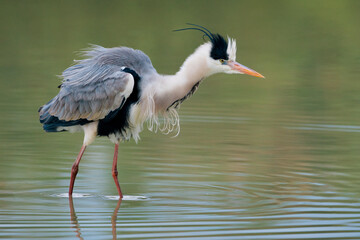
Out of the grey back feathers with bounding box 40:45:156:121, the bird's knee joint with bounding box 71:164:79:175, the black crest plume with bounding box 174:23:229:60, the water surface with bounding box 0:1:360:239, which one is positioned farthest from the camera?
the bird's knee joint with bounding box 71:164:79:175

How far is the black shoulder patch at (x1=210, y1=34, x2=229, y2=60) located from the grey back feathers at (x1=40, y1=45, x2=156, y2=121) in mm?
702

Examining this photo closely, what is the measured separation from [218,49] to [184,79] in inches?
17.6

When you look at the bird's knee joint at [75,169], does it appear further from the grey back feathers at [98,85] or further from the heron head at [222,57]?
the heron head at [222,57]

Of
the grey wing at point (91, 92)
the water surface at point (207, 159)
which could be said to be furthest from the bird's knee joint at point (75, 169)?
the grey wing at point (91, 92)

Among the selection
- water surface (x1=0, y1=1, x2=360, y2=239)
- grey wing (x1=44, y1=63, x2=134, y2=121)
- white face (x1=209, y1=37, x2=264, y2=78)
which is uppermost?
white face (x1=209, y1=37, x2=264, y2=78)

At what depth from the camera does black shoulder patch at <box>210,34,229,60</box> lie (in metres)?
9.95

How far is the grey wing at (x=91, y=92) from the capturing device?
10.0m

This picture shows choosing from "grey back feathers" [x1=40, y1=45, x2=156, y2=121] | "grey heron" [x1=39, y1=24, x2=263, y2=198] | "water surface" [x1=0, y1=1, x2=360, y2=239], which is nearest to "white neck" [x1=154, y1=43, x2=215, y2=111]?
"grey heron" [x1=39, y1=24, x2=263, y2=198]

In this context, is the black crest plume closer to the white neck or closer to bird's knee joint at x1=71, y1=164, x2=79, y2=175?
the white neck

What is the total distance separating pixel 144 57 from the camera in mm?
10367

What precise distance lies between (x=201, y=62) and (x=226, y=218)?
1.75 m

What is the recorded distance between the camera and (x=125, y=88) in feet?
32.8

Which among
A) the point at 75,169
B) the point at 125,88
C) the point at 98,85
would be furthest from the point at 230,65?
the point at 75,169

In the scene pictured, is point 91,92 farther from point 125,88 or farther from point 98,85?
point 125,88
